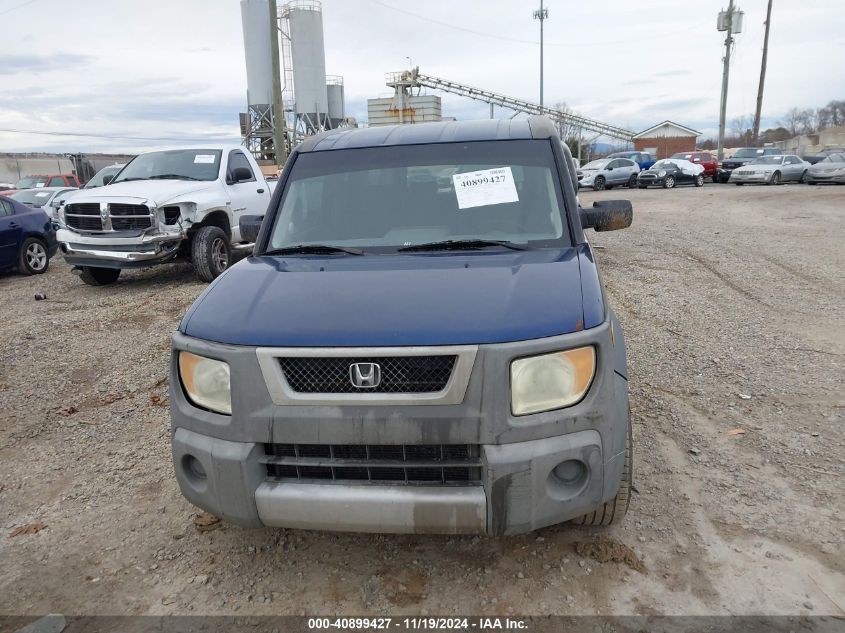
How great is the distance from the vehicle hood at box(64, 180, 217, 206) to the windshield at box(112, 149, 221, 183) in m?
0.22

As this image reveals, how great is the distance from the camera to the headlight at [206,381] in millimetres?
2414

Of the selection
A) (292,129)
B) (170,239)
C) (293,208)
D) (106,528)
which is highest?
(292,129)

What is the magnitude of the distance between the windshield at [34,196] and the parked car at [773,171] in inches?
1082

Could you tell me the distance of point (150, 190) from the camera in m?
8.78

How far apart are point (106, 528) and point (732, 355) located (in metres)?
4.94

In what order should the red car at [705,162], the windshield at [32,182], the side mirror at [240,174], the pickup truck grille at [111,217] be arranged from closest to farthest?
the pickup truck grille at [111,217] → the side mirror at [240,174] → the windshield at [32,182] → the red car at [705,162]

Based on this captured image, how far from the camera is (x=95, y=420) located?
4551 millimetres

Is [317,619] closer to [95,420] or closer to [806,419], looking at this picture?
[95,420]

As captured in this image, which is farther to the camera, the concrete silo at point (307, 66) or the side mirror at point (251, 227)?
the concrete silo at point (307, 66)

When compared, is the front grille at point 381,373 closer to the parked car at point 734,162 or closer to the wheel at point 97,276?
the wheel at point 97,276

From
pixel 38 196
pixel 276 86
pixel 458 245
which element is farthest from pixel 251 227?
pixel 276 86

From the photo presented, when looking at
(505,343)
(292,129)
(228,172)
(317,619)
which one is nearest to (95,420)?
(317,619)

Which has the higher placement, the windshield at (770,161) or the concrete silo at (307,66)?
the concrete silo at (307,66)

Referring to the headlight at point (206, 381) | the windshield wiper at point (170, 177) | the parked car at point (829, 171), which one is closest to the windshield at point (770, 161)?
the parked car at point (829, 171)
